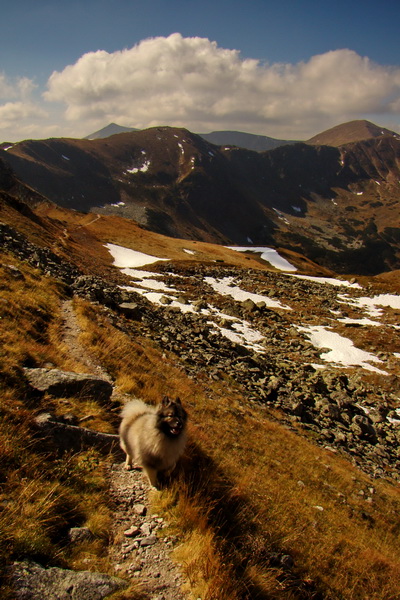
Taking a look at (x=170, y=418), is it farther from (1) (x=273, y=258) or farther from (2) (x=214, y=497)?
(1) (x=273, y=258)

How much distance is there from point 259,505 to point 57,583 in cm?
529

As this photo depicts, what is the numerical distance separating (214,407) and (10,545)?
1168cm

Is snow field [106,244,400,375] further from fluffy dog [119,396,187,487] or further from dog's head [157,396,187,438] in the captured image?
dog's head [157,396,187,438]

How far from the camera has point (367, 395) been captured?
86.0 ft

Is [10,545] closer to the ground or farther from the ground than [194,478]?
farther from the ground

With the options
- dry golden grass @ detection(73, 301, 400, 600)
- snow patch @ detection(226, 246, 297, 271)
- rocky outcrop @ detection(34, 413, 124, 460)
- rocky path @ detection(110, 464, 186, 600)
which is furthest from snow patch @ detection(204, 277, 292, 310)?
snow patch @ detection(226, 246, 297, 271)

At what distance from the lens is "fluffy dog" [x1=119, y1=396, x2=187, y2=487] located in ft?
19.1

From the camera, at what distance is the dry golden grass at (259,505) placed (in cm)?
470

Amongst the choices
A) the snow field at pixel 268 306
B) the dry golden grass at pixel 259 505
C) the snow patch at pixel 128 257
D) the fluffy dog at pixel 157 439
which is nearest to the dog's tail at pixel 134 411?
the fluffy dog at pixel 157 439

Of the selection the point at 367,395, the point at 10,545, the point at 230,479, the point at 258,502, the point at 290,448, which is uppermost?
the point at 10,545

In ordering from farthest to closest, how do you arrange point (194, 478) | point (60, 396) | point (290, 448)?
point (290, 448) → point (60, 396) → point (194, 478)

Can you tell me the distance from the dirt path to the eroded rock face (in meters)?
0.48

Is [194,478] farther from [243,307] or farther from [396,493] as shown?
[243,307]

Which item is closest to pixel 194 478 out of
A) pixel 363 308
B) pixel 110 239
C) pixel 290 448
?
pixel 290 448
